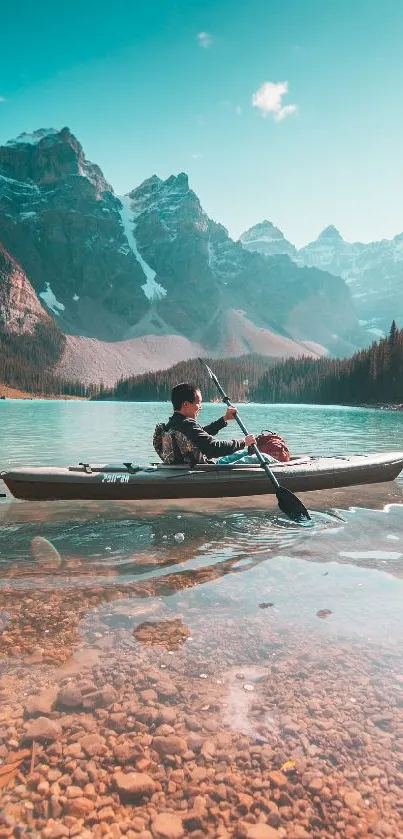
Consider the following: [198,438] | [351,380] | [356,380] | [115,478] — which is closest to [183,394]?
[198,438]

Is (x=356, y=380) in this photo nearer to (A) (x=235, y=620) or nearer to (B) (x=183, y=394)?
(B) (x=183, y=394)

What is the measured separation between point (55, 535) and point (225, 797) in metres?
6.67

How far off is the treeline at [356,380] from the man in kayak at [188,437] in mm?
92526

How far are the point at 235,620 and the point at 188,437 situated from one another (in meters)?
5.38

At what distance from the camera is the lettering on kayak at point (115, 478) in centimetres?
1011

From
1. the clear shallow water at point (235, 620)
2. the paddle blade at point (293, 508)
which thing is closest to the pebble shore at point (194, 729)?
the clear shallow water at point (235, 620)

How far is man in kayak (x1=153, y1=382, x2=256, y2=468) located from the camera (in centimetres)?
970

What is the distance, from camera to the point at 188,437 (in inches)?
399

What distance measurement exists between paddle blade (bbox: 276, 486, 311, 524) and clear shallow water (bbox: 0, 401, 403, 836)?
0.67 ft

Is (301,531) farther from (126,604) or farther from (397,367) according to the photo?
(397,367)

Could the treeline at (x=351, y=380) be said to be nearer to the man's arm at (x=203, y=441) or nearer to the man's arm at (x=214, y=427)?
the man's arm at (x=214, y=427)

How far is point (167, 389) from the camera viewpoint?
654 ft

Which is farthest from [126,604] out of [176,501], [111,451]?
[111,451]

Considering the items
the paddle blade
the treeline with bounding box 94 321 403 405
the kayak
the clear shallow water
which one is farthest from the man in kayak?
the treeline with bounding box 94 321 403 405
